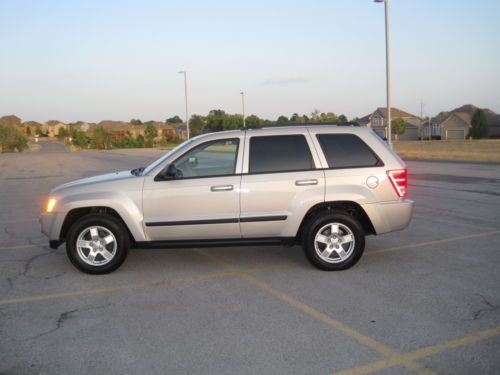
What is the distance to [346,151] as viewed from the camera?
6238 millimetres

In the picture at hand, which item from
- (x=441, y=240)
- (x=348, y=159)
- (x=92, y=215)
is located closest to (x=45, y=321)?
(x=92, y=215)

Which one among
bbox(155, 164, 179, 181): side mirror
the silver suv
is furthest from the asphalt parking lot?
bbox(155, 164, 179, 181): side mirror

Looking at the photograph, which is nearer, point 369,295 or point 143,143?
point 369,295

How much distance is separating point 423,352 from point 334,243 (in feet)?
7.60

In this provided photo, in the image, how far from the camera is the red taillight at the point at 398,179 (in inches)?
242

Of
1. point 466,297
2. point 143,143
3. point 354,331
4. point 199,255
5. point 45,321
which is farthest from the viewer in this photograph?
point 143,143

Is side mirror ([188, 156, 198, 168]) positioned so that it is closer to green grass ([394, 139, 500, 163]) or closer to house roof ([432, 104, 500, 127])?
green grass ([394, 139, 500, 163])

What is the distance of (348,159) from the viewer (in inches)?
245

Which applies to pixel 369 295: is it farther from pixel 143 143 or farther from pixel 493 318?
pixel 143 143

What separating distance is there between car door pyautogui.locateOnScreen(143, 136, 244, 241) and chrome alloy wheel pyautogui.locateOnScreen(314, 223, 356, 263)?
3.27 ft

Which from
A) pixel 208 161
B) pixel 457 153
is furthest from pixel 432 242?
pixel 457 153

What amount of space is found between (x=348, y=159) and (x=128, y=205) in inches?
109

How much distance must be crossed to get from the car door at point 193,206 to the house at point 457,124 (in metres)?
95.2

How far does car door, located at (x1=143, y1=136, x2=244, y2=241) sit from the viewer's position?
597 cm
